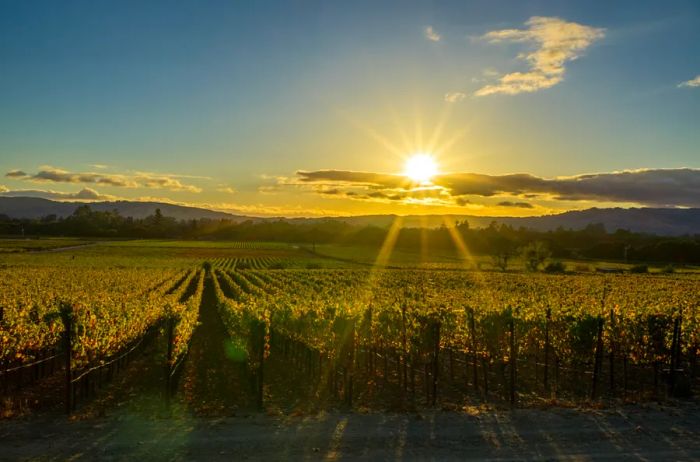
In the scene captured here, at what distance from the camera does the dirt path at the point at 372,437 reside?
10734 mm

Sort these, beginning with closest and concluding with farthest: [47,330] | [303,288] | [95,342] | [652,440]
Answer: [652,440] → [95,342] → [47,330] → [303,288]

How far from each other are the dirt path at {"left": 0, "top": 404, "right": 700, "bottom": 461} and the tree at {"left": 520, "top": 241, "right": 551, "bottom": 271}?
9057 centimetres

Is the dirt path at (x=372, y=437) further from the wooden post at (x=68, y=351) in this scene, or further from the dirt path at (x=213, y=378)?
the dirt path at (x=213, y=378)

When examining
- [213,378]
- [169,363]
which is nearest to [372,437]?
[169,363]

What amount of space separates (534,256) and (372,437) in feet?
326

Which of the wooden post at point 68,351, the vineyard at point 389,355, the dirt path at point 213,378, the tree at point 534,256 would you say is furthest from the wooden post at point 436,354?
the tree at point 534,256

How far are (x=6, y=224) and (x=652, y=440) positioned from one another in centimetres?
20268

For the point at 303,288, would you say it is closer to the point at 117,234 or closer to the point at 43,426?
the point at 43,426

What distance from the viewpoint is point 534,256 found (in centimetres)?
10481

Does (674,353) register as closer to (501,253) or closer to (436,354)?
(436,354)

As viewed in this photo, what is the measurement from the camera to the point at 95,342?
17.0 metres

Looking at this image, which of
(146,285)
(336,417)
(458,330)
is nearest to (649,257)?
(146,285)

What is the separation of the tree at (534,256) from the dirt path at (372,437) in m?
90.6

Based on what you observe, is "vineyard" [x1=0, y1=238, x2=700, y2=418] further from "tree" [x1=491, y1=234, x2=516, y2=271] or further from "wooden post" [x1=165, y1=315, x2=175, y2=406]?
"tree" [x1=491, y1=234, x2=516, y2=271]
